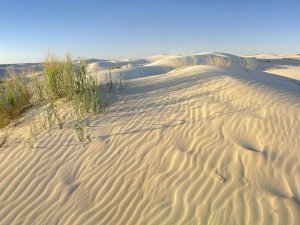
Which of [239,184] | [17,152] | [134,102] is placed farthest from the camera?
[134,102]

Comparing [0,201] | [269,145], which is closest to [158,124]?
[269,145]

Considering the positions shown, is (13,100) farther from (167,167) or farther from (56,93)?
(167,167)

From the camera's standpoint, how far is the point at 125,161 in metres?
4.73

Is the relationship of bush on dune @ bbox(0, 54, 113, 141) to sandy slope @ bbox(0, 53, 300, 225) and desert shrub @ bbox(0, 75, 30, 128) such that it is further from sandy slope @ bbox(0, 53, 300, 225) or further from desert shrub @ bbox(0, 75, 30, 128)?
sandy slope @ bbox(0, 53, 300, 225)

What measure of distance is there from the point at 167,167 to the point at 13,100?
4.36 metres

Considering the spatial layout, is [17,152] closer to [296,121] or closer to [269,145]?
[269,145]

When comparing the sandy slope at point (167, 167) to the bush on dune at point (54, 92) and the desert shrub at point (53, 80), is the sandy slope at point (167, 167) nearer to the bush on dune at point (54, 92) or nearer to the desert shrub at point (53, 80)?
the bush on dune at point (54, 92)

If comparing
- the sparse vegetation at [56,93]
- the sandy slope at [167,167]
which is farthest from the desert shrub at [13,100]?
the sandy slope at [167,167]

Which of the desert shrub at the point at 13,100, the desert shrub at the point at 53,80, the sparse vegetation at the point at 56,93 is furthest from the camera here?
the desert shrub at the point at 53,80

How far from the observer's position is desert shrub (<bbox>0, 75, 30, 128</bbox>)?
6867 millimetres

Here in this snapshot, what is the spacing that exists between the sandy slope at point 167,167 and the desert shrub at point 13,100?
0.71m

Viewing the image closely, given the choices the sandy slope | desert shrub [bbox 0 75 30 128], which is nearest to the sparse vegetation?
desert shrub [bbox 0 75 30 128]

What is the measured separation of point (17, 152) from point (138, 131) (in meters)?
1.93

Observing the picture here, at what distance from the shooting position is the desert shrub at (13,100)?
270 inches
